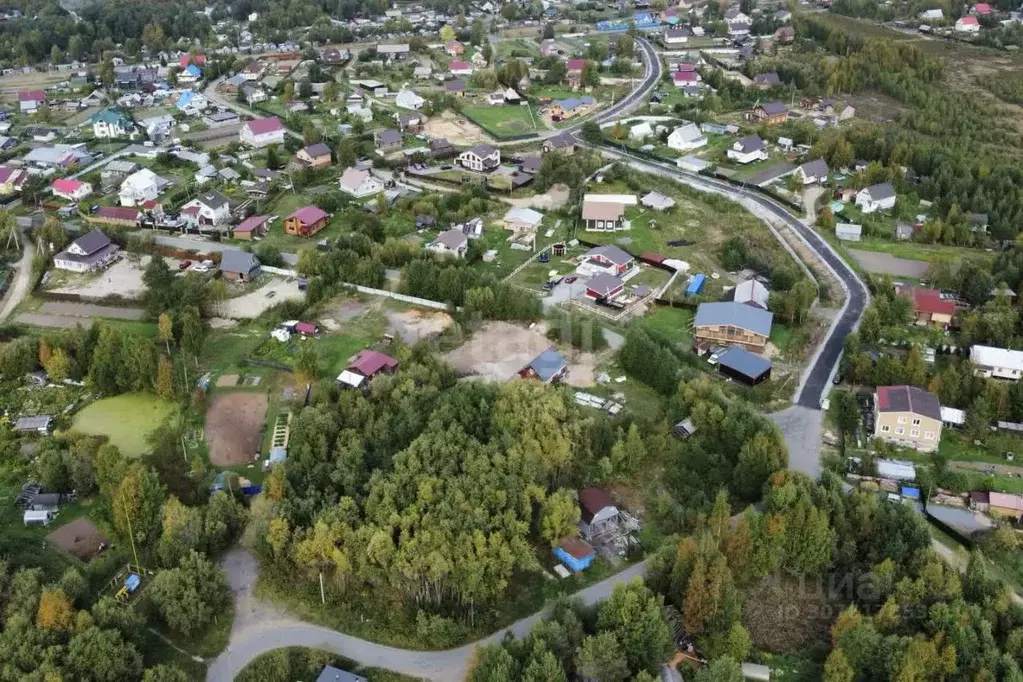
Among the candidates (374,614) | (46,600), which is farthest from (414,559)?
(46,600)

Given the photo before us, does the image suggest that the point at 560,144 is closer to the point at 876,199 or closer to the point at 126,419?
the point at 876,199

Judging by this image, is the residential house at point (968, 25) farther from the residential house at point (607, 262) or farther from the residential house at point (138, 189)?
the residential house at point (138, 189)

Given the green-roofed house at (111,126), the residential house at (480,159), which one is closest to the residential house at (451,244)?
the residential house at (480,159)

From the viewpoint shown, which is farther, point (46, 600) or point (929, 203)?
point (929, 203)

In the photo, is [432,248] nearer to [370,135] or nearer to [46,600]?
[370,135]

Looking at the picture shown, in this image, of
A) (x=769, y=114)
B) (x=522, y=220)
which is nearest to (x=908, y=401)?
(x=522, y=220)

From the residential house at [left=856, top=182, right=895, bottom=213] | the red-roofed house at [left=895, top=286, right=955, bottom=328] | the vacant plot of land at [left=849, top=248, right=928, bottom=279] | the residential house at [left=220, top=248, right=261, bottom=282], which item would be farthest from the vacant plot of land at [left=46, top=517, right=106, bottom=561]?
the residential house at [left=856, top=182, right=895, bottom=213]
